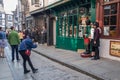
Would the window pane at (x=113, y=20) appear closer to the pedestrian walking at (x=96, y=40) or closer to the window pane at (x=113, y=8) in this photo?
the window pane at (x=113, y=8)

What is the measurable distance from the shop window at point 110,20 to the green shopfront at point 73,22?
1.29 meters

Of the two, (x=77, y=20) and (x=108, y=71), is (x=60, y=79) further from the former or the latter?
(x=77, y=20)

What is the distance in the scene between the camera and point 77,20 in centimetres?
1884

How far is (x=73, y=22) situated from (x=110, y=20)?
222 inches

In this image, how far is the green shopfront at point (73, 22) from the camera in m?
A: 17.5

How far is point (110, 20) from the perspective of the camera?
14.2 meters

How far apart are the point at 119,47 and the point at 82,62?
1855 mm

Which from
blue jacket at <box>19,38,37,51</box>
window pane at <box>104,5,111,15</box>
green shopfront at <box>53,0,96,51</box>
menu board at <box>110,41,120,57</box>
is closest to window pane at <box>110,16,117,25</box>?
window pane at <box>104,5,111,15</box>

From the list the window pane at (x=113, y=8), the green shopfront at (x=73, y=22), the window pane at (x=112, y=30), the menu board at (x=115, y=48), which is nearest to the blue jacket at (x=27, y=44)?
the menu board at (x=115, y=48)

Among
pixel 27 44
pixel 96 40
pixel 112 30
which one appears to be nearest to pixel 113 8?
pixel 112 30

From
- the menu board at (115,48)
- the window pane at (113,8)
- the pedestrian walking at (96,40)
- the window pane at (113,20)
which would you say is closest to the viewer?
the menu board at (115,48)

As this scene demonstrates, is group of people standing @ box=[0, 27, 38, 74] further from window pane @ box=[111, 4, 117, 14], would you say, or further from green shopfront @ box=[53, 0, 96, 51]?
window pane @ box=[111, 4, 117, 14]

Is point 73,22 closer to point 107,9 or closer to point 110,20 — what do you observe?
point 107,9

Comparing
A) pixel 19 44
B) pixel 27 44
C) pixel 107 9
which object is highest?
pixel 107 9
